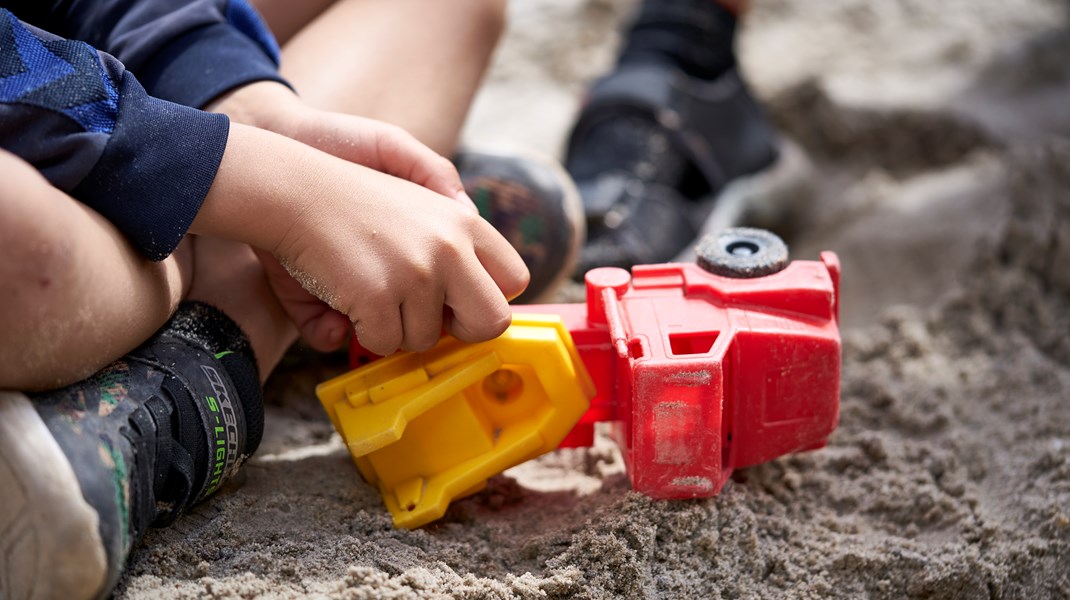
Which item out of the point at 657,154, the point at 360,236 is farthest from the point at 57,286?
the point at 657,154

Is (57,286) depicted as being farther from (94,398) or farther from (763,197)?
(763,197)

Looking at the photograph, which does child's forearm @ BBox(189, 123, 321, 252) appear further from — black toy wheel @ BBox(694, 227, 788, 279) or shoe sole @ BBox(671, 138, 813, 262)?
shoe sole @ BBox(671, 138, 813, 262)

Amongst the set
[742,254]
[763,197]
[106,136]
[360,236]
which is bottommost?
[763,197]

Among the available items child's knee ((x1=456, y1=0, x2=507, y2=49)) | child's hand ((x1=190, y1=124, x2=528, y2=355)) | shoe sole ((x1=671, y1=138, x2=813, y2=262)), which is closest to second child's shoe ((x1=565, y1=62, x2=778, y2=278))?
shoe sole ((x1=671, y1=138, x2=813, y2=262))

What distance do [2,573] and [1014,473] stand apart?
0.92 metres

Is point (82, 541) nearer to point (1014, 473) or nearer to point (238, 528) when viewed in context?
point (238, 528)

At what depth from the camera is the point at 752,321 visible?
897 millimetres

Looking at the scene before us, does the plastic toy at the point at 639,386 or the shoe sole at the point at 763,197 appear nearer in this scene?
the plastic toy at the point at 639,386

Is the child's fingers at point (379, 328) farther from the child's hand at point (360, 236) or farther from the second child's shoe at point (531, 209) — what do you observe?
the second child's shoe at point (531, 209)

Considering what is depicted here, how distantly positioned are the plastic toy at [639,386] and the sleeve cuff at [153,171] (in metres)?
0.21

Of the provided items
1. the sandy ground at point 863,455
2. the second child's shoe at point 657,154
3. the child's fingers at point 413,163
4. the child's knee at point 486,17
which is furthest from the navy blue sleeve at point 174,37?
the second child's shoe at point 657,154

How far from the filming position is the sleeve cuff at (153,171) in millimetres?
769

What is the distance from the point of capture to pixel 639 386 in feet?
2.77

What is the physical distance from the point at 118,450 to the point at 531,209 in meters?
0.63
